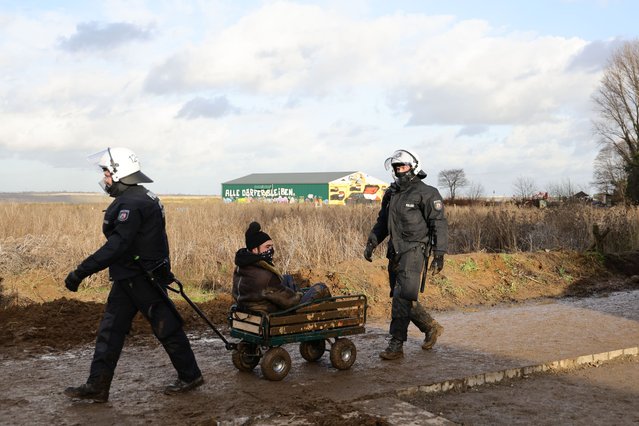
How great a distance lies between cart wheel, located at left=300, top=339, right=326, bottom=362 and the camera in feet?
22.4

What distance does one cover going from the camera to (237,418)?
16.4 feet

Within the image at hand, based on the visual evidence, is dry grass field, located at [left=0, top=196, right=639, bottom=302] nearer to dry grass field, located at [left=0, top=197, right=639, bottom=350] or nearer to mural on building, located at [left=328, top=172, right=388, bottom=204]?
dry grass field, located at [left=0, top=197, right=639, bottom=350]

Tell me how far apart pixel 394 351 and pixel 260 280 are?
1.75 m

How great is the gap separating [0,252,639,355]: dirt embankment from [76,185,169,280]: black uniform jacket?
2620mm

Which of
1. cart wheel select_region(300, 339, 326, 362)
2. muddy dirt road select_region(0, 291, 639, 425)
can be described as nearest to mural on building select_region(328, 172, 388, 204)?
muddy dirt road select_region(0, 291, 639, 425)

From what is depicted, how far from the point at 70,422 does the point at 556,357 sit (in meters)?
4.76

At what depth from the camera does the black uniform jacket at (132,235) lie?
216 inches

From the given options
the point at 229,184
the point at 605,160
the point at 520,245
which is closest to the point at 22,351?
the point at 520,245

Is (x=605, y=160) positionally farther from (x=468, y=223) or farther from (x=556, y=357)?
(x=556, y=357)

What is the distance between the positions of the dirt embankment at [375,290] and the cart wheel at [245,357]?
87.4 inches

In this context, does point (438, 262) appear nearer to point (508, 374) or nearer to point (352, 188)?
point (508, 374)

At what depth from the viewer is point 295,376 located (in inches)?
249

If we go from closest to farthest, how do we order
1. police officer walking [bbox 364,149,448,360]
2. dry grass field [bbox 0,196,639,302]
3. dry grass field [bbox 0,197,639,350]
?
police officer walking [bbox 364,149,448,360]
dry grass field [bbox 0,197,639,350]
dry grass field [bbox 0,196,639,302]

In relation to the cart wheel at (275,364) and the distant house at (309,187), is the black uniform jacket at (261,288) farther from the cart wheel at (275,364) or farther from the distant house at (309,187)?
the distant house at (309,187)
